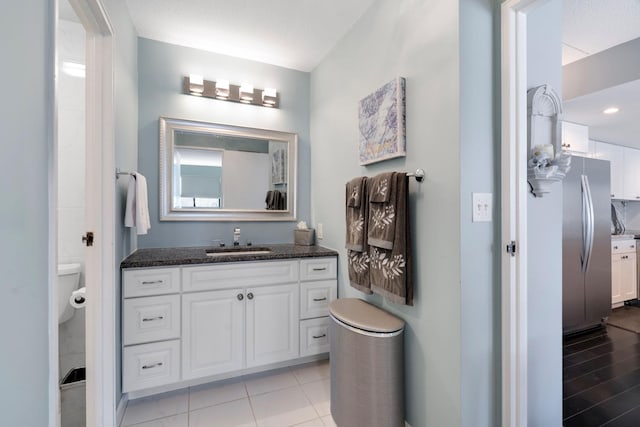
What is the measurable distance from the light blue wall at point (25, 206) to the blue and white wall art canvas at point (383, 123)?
4.66ft

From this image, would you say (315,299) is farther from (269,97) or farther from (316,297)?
(269,97)

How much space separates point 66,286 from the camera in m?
1.80

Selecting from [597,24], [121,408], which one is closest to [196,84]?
[121,408]

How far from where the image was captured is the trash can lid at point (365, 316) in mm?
1454

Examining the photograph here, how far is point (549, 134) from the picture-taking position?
143cm

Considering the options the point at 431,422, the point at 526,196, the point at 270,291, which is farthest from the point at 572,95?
the point at 270,291

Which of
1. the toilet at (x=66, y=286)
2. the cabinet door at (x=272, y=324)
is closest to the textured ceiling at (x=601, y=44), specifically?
the cabinet door at (x=272, y=324)

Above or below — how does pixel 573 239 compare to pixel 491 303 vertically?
above

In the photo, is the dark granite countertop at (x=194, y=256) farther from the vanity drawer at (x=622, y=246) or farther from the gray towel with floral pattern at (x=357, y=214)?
the vanity drawer at (x=622, y=246)

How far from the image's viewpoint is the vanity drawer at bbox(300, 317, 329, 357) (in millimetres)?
2199

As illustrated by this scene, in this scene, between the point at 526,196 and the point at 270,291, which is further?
the point at 270,291

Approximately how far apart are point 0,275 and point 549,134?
2.08 metres

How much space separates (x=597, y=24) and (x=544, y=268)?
1840 mm

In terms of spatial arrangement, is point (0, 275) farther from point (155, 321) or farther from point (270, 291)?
point (270, 291)
